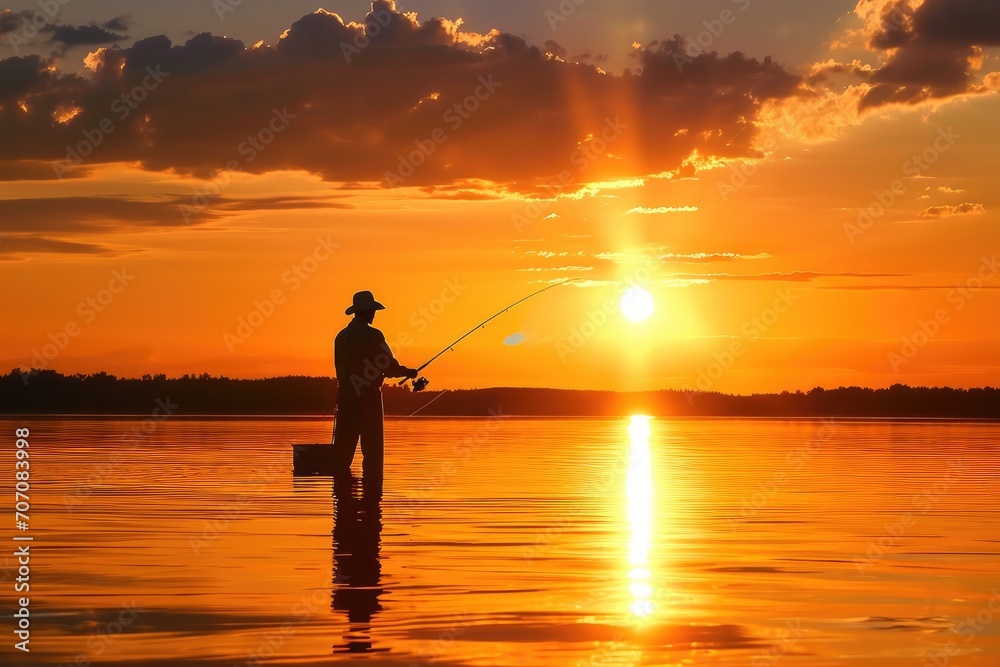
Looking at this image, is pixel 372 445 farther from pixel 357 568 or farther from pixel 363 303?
pixel 357 568

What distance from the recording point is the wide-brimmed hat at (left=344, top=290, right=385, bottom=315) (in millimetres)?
20766

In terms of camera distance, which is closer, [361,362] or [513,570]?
[513,570]

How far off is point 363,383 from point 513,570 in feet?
27.5

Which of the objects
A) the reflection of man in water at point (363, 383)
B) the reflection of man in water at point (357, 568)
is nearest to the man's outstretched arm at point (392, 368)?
the reflection of man in water at point (363, 383)

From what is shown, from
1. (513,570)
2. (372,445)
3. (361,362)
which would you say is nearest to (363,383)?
(361,362)

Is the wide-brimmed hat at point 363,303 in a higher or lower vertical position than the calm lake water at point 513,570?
higher

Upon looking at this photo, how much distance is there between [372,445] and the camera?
19.8 meters

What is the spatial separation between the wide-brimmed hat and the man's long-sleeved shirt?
0.19 m

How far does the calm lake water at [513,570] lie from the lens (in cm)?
862

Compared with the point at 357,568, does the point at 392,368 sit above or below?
above

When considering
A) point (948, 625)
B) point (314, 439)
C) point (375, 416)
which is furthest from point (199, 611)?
point (314, 439)

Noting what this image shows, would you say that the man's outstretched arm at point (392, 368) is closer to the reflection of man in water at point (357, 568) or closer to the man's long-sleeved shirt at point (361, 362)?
the man's long-sleeved shirt at point (361, 362)

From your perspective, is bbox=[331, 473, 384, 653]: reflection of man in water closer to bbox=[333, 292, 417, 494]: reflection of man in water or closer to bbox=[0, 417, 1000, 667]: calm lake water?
bbox=[0, 417, 1000, 667]: calm lake water

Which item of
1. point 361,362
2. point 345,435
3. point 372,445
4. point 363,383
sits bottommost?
point 372,445
